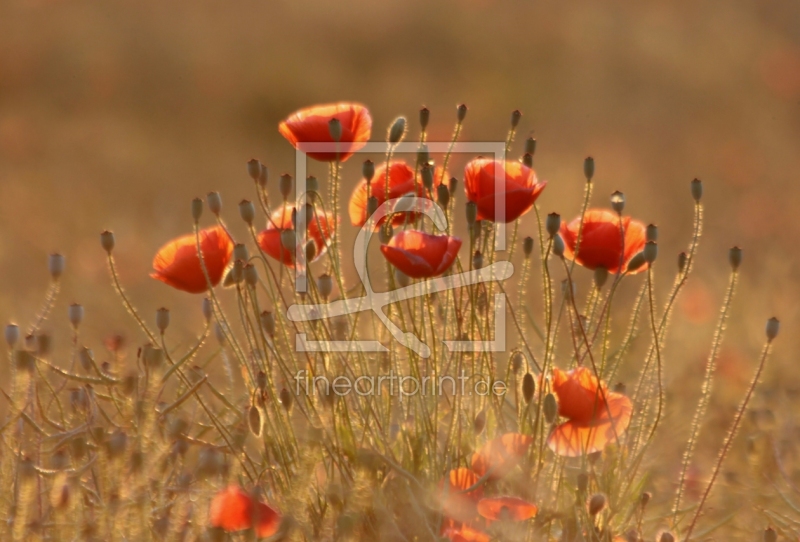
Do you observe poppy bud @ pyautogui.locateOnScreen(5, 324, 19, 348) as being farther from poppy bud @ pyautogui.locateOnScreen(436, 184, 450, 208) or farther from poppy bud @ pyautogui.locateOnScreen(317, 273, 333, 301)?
poppy bud @ pyautogui.locateOnScreen(436, 184, 450, 208)

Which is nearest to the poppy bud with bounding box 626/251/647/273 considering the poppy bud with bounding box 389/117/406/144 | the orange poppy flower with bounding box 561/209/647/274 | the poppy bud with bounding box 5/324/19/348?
the orange poppy flower with bounding box 561/209/647/274

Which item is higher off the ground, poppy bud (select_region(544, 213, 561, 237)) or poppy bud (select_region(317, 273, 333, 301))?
poppy bud (select_region(544, 213, 561, 237))

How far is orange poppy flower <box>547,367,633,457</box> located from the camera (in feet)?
4.22

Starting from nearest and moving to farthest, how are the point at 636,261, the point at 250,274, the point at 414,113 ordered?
the point at 250,274 < the point at 636,261 < the point at 414,113

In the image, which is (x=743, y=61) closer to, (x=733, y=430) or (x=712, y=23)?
(x=712, y=23)

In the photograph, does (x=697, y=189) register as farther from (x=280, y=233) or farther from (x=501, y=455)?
(x=280, y=233)

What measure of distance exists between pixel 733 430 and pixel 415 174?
0.55m

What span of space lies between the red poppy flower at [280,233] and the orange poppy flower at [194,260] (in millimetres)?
56

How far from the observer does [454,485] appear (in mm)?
1299

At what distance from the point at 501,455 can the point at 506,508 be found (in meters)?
0.15

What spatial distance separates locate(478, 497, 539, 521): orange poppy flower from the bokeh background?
0.75 m

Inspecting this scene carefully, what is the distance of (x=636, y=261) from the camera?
4.42ft

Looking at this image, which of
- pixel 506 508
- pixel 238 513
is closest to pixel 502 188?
pixel 506 508

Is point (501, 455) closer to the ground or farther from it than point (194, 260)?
closer to the ground
